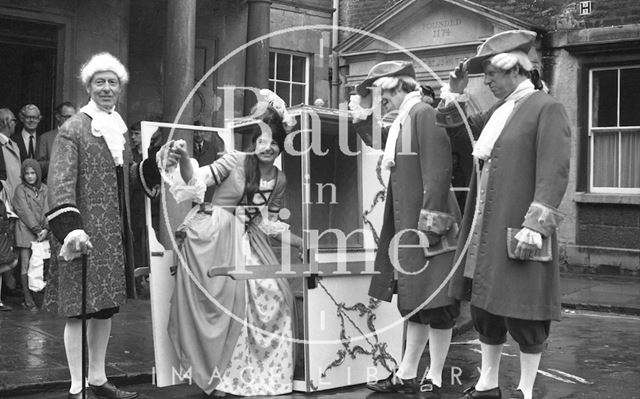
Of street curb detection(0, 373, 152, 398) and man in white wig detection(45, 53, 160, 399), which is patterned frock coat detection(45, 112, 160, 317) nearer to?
man in white wig detection(45, 53, 160, 399)

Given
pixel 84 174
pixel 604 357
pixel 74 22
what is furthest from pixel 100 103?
pixel 74 22

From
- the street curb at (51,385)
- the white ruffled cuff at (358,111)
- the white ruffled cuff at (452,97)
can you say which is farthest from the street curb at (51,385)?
the white ruffled cuff at (452,97)

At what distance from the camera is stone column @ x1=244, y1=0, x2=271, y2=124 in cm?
1181

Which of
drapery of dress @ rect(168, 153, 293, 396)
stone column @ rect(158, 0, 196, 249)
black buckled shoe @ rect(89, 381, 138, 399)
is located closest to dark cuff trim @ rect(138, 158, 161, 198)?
drapery of dress @ rect(168, 153, 293, 396)

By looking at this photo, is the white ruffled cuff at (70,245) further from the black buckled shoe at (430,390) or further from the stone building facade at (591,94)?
the stone building facade at (591,94)

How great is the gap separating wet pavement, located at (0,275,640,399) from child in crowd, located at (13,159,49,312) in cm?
41

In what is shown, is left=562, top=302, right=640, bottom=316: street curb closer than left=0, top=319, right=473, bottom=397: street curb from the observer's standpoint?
No

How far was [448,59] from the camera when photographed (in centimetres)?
1399

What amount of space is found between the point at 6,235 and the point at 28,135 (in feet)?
4.67

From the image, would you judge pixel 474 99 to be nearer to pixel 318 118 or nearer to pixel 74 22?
pixel 318 118

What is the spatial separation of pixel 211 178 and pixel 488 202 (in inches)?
68.1

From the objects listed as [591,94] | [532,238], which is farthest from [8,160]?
[591,94]

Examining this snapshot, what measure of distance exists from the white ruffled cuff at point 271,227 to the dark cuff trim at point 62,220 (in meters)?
1.27

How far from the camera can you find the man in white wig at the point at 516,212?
14.8 ft
